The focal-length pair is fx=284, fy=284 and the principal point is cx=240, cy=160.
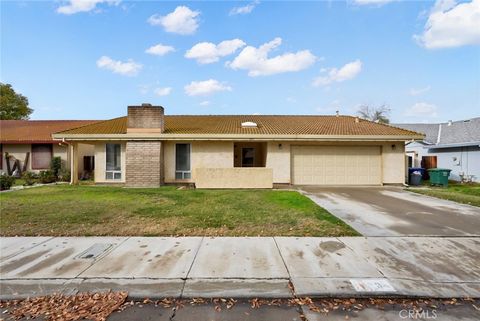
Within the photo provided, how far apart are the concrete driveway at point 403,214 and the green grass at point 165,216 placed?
0.60m

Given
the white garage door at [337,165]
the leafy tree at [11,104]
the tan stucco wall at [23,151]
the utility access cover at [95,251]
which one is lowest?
the utility access cover at [95,251]

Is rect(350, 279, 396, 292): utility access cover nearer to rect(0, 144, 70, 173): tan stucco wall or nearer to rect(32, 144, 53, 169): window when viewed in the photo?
rect(0, 144, 70, 173): tan stucco wall

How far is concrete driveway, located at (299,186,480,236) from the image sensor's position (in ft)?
20.0

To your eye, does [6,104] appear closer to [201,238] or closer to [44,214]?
[44,214]

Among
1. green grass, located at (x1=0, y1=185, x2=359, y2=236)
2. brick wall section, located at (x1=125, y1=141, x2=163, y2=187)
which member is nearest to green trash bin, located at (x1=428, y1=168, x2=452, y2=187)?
green grass, located at (x1=0, y1=185, x2=359, y2=236)

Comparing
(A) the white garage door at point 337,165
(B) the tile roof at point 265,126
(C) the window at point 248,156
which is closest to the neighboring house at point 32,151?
(B) the tile roof at point 265,126

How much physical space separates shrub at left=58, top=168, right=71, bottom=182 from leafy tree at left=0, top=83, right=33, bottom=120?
24.9m

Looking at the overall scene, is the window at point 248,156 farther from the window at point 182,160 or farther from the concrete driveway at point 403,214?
Result: the concrete driveway at point 403,214

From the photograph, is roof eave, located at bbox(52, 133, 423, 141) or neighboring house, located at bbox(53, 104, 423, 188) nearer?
neighboring house, located at bbox(53, 104, 423, 188)

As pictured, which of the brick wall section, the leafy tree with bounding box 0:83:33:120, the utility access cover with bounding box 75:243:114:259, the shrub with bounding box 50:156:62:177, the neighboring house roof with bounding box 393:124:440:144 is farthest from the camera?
the leafy tree with bounding box 0:83:33:120

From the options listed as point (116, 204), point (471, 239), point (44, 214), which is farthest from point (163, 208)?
point (471, 239)

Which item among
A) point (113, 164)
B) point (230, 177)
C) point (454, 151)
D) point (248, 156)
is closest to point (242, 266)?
point (230, 177)

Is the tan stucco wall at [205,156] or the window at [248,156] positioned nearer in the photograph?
the tan stucco wall at [205,156]

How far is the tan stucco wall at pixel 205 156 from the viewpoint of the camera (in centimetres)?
1455
